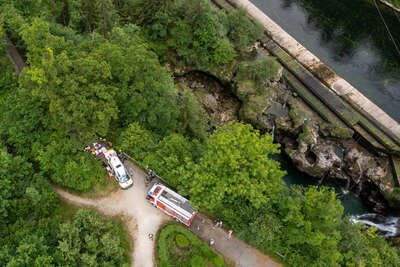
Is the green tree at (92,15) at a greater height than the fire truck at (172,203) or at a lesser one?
greater

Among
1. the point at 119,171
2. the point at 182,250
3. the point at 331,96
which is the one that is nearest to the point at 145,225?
the point at 182,250

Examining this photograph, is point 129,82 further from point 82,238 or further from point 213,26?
point 213,26

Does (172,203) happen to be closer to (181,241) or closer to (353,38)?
(181,241)

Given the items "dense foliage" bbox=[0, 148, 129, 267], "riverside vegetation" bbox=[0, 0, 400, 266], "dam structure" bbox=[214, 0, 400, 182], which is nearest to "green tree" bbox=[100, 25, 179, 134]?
"riverside vegetation" bbox=[0, 0, 400, 266]

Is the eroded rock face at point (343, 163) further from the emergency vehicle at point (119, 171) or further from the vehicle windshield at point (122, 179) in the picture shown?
the vehicle windshield at point (122, 179)

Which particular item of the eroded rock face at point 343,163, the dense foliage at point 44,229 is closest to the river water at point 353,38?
the eroded rock face at point 343,163
